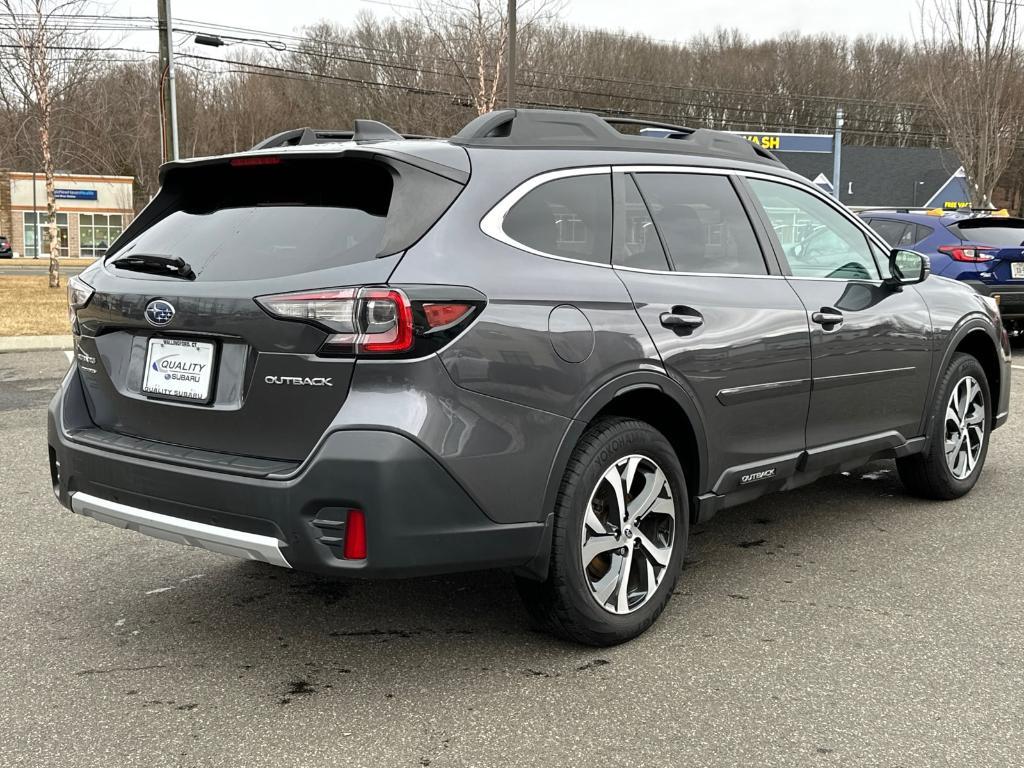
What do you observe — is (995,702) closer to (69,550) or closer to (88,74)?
(69,550)

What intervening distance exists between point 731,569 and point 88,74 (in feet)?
80.5

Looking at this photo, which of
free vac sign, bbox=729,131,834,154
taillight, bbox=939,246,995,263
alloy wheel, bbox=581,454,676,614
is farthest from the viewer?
free vac sign, bbox=729,131,834,154

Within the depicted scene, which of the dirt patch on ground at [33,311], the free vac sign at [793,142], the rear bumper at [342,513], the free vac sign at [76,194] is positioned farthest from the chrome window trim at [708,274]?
the free vac sign at [76,194]

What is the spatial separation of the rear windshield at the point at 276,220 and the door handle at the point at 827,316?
6.65 feet

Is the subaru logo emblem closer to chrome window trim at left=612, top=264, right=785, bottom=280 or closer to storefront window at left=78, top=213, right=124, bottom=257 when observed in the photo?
→ chrome window trim at left=612, top=264, right=785, bottom=280

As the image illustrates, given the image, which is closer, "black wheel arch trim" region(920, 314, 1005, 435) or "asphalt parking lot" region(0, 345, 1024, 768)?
"asphalt parking lot" region(0, 345, 1024, 768)

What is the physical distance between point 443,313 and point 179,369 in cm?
89

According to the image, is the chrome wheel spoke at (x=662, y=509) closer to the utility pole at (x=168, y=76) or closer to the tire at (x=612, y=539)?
the tire at (x=612, y=539)

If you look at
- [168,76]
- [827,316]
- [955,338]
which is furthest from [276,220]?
[168,76]

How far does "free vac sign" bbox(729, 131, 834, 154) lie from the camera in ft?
152

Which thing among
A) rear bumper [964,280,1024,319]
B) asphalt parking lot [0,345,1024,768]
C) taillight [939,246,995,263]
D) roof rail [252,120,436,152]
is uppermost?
roof rail [252,120,436,152]

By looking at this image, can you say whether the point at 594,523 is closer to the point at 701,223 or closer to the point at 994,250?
the point at 701,223

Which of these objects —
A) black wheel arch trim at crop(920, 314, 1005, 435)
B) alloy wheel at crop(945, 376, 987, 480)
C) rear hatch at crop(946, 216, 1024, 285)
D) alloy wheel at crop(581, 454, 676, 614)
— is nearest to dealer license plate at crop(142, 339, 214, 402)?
alloy wheel at crop(581, 454, 676, 614)

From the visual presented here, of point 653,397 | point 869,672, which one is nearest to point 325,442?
point 653,397
